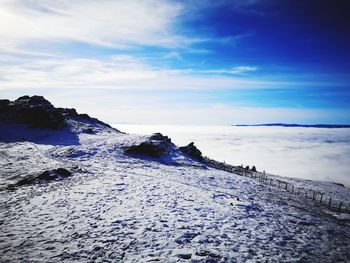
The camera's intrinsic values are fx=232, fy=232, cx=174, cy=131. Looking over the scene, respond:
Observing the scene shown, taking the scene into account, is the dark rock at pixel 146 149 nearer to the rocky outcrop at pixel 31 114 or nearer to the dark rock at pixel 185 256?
the rocky outcrop at pixel 31 114

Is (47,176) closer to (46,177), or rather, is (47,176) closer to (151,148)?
(46,177)

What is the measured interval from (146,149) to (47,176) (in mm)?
19663

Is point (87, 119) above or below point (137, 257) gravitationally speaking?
above

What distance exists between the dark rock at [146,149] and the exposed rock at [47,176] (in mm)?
15597

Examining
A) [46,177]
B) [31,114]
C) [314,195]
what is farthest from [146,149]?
[31,114]

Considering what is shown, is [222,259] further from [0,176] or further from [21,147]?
[21,147]

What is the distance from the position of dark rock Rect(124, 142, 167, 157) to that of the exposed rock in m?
15.6

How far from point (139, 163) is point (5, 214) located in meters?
20.4

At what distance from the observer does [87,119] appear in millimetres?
64375

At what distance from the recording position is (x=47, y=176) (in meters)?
20.9

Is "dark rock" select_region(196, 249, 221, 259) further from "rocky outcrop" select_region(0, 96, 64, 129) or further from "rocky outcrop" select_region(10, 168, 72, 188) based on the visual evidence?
"rocky outcrop" select_region(0, 96, 64, 129)

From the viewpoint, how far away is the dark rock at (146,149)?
38094 mm

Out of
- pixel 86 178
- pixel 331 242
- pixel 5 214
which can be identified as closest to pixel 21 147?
pixel 86 178

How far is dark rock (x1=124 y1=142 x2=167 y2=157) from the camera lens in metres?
38.1
